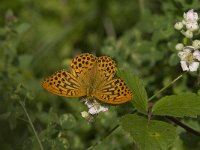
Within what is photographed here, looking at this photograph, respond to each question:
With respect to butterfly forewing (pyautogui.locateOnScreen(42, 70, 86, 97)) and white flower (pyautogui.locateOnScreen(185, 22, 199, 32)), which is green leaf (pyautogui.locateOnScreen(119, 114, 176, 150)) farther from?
white flower (pyautogui.locateOnScreen(185, 22, 199, 32))

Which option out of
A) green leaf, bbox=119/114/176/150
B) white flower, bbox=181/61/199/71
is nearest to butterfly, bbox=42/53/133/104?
green leaf, bbox=119/114/176/150

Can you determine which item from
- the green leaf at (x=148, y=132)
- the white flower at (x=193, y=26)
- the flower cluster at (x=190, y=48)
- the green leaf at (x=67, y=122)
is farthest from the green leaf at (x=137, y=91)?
the green leaf at (x=67, y=122)

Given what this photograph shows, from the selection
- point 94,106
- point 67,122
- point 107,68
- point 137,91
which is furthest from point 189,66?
point 67,122

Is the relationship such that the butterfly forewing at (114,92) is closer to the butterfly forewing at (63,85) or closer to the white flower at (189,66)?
the butterfly forewing at (63,85)

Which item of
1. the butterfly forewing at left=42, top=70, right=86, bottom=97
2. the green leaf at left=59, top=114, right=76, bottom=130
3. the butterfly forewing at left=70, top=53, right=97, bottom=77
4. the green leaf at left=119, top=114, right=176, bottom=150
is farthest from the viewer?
the green leaf at left=59, top=114, right=76, bottom=130

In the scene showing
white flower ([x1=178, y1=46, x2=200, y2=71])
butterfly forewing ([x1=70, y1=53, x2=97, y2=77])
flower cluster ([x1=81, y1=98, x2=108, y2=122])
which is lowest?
flower cluster ([x1=81, y1=98, x2=108, y2=122])

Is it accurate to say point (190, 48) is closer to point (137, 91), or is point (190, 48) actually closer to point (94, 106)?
point (137, 91)

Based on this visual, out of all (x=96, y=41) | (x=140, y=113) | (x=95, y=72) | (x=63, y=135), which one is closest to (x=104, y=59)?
(x=95, y=72)
